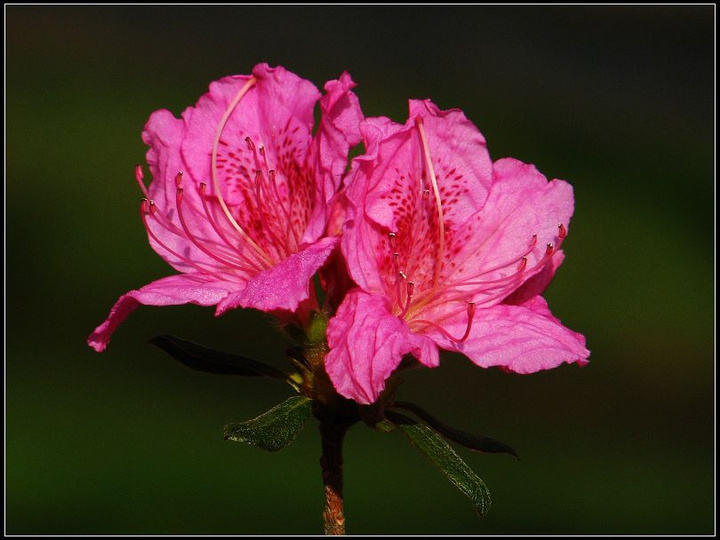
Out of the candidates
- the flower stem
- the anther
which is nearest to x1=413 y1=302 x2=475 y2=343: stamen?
the anther

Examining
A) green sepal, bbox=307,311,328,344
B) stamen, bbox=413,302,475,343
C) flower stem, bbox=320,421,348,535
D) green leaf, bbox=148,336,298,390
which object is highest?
stamen, bbox=413,302,475,343

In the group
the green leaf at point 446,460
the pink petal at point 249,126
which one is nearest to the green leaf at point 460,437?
the green leaf at point 446,460

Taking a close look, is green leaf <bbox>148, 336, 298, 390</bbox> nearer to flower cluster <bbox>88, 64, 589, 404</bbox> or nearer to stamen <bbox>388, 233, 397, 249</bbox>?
flower cluster <bbox>88, 64, 589, 404</bbox>

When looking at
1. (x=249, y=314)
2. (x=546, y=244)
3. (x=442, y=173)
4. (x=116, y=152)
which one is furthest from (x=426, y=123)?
(x=116, y=152)

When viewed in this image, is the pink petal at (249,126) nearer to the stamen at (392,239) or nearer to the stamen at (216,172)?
the stamen at (216,172)

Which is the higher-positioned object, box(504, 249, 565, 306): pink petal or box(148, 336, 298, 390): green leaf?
box(504, 249, 565, 306): pink petal

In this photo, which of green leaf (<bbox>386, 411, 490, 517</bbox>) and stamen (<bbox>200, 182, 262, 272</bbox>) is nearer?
green leaf (<bbox>386, 411, 490, 517</bbox>)
